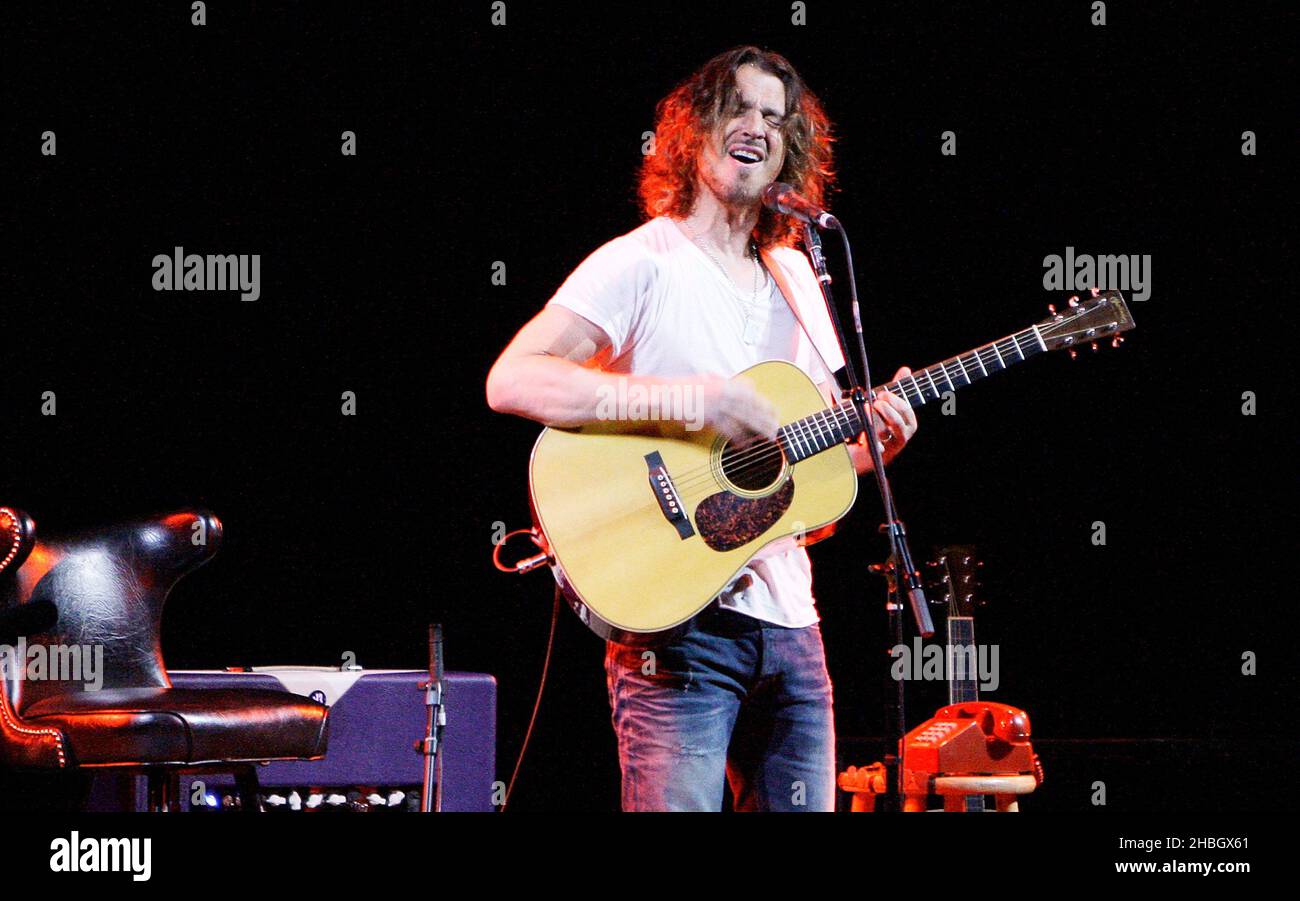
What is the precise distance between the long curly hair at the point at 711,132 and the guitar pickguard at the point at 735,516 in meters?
0.57

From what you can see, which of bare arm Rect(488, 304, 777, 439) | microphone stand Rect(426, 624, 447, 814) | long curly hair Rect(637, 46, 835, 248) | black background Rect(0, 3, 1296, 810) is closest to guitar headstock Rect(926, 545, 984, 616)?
black background Rect(0, 3, 1296, 810)

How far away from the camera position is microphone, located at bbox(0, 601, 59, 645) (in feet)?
11.6

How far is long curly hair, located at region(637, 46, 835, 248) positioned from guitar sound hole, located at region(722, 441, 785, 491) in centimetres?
45

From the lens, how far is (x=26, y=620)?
141 inches

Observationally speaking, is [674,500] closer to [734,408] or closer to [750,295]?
[734,408]

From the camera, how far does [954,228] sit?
206 inches

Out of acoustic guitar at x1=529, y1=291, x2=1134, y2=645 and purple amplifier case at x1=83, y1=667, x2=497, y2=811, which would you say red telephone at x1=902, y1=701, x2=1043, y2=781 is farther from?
acoustic guitar at x1=529, y1=291, x2=1134, y2=645

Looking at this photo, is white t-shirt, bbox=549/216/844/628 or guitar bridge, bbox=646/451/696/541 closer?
white t-shirt, bbox=549/216/844/628

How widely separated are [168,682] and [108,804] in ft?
1.18

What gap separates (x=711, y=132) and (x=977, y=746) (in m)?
2.25

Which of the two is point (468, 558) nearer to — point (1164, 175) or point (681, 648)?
point (681, 648)

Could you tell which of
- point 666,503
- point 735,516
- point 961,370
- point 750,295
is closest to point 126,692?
point 666,503

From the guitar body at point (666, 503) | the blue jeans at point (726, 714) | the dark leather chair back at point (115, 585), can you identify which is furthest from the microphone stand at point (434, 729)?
the blue jeans at point (726, 714)
